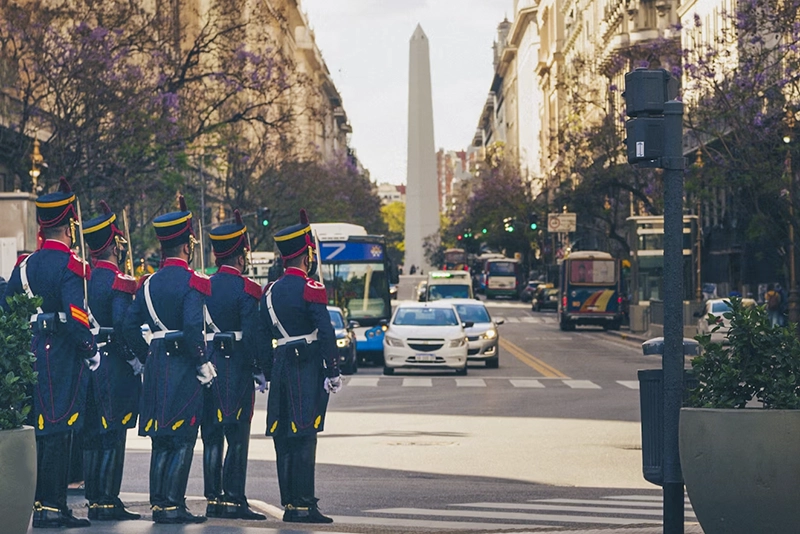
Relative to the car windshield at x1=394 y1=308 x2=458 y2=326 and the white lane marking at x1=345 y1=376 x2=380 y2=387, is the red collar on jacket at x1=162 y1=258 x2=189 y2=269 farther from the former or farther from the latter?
the car windshield at x1=394 y1=308 x2=458 y2=326

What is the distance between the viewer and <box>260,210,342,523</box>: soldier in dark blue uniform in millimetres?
10984

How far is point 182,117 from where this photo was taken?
41.4 m

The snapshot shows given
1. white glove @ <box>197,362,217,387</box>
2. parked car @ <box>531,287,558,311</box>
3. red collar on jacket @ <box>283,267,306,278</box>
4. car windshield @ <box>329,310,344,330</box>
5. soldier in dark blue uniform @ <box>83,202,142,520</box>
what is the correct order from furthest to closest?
parked car @ <box>531,287,558,311</box>
car windshield @ <box>329,310,344,330</box>
red collar on jacket @ <box>283,267,306,278</box>
soldier in dark blue uniform @ <box>83,202,142,520</box>
white glove @ <box>197,362,217,387</box>

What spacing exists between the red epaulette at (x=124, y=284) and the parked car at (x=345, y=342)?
2027cm

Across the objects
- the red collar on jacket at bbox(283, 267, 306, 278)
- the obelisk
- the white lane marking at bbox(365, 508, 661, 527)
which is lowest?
the white lane marking at bbox(365, 508, 661, 527)

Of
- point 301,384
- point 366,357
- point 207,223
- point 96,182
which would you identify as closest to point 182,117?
point 96,182

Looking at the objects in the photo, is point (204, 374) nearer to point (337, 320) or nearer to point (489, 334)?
point (337, 320)

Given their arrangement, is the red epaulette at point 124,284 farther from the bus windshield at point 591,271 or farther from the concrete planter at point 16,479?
the bus windshield at point 591,271

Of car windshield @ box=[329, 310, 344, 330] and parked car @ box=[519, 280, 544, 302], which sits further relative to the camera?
parked car @ box=[519, 280, 544, 302]

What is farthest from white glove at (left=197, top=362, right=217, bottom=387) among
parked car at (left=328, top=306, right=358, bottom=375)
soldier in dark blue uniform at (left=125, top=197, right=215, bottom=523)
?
parked car at (left=328, top=306, right=358, bottom=375)

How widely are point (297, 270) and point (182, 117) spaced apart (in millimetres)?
30688

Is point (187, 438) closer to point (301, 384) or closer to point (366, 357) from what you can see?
point (301, 384)

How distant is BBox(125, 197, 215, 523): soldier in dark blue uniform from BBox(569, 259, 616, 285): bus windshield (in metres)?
51.2

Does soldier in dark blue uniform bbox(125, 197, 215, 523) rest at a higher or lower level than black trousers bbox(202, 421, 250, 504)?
higher
